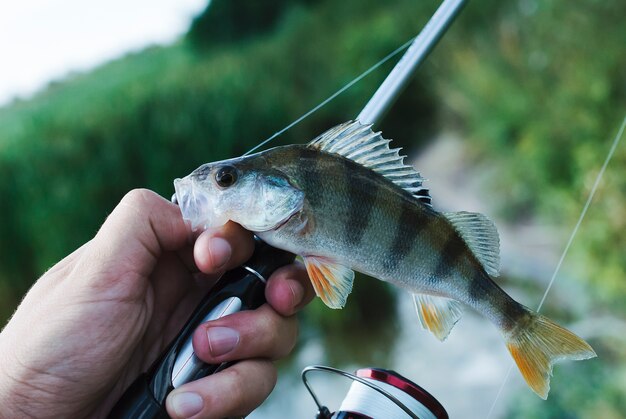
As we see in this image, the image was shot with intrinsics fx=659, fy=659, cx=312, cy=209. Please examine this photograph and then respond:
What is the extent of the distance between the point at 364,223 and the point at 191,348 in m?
0.42

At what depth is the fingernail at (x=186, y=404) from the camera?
124 cm

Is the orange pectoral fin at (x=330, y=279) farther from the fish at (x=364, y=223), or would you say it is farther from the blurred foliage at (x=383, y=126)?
the blurred foliage at (x=383, y=126)

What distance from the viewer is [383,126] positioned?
7.92 meters

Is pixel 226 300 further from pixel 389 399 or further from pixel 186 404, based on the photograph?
pixel 389 399

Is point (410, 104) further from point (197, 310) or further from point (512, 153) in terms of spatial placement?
point (197, 310)

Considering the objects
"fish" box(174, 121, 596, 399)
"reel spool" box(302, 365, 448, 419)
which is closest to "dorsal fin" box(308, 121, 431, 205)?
"fish" box(174, 121, 596, 399)

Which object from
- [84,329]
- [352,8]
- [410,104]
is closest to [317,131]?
[410,104]

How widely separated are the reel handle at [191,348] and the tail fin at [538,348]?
1.66ft

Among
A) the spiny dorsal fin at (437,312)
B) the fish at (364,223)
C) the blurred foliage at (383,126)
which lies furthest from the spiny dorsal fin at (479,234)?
the blurred foliage at (383,126)

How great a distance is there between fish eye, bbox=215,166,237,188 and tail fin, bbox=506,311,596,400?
0.61 m

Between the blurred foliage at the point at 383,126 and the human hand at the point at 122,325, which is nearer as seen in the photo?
the human hand at the point at 122,325

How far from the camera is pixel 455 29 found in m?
8.08

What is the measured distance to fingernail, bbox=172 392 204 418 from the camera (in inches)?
49.0

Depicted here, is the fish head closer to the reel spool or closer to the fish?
the fish
